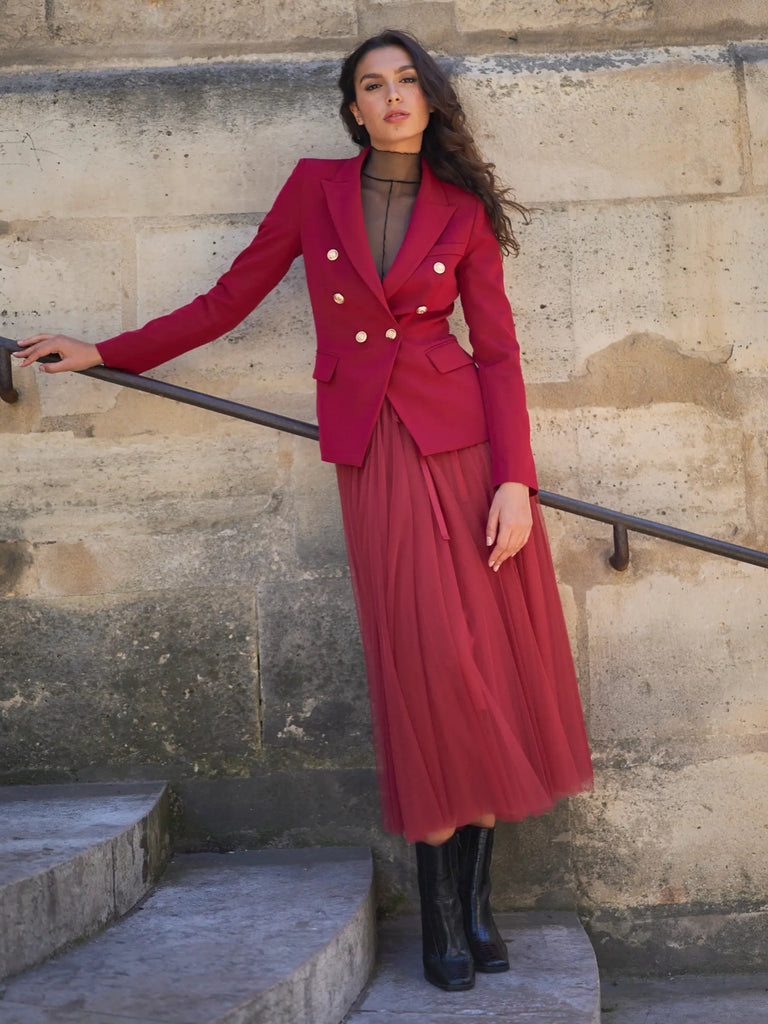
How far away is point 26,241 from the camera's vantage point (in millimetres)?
2773

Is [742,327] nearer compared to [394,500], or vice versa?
[394,500]

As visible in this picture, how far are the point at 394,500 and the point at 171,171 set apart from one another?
1048 millimetres

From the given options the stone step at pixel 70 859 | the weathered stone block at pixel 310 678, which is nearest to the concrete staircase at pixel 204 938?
the stone step at pixel 70 859

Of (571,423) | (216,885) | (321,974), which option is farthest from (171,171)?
(321,974)

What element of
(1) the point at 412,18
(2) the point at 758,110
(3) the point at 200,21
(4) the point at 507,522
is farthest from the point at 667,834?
(3) the point at 200,21

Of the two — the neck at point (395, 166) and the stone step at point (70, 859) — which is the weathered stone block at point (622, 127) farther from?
the stone step at point (70, 859)

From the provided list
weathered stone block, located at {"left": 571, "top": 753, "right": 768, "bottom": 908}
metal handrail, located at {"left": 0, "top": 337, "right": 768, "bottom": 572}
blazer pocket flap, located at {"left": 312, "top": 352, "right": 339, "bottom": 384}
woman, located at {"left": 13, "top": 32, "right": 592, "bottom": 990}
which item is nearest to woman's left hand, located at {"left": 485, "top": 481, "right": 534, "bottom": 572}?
woman, located at {"left": 13, "top": 32, "right": 592, "bottom": 990}

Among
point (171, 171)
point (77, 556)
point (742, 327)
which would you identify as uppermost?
point (171, 171)

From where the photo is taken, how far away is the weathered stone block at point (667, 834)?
279 centimetres

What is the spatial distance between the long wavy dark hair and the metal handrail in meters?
0.59

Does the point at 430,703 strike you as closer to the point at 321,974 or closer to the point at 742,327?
the point at 321,974

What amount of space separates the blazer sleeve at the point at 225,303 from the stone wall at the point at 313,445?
289 mm

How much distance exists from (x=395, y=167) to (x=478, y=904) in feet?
4.98

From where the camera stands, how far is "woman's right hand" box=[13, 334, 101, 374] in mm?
2434
